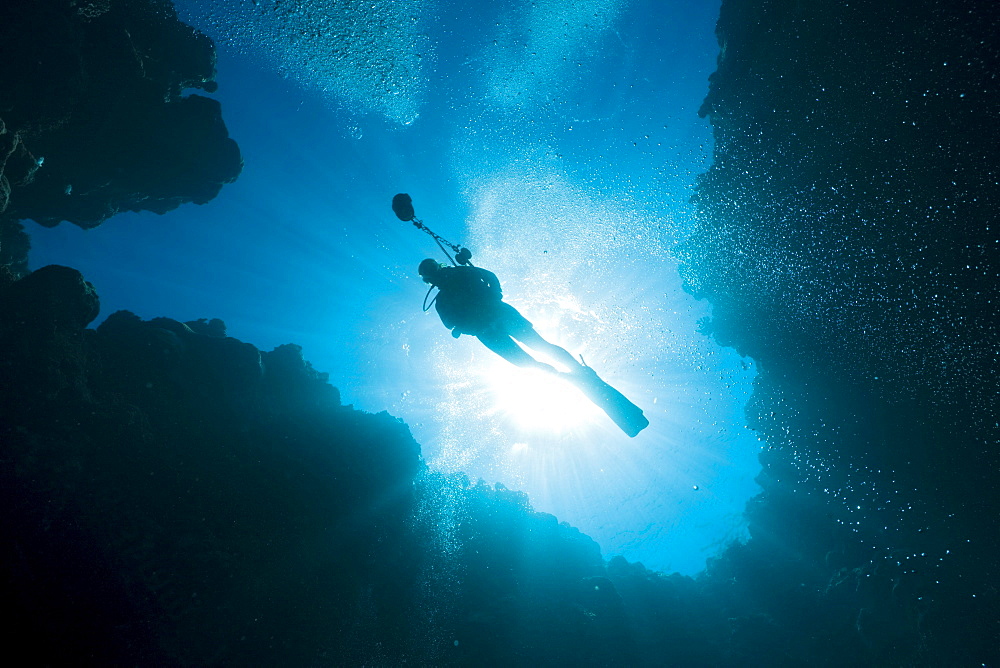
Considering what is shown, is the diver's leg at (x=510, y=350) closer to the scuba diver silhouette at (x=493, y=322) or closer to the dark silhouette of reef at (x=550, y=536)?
the scuba diver silhouette at (x=493, y=322)

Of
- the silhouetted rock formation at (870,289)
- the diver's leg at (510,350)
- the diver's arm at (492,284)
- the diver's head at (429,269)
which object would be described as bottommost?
the diver's leg at (510,350)

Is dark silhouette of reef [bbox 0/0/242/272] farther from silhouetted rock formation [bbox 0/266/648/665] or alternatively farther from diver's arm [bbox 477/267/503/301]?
diver's arm [bbox 477/267/503/301]

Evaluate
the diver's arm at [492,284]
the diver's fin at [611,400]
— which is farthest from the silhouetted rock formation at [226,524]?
the diver's fin at [611,400]

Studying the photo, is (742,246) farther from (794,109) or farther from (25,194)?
(25,194)

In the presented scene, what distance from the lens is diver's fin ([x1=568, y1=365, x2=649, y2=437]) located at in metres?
5.69

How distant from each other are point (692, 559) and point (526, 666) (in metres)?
45.1

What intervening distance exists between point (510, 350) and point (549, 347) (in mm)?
605

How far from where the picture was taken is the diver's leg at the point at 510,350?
5.73 meters

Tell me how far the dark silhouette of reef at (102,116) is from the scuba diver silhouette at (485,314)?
9.91m

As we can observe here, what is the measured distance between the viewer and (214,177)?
13812 millimetres

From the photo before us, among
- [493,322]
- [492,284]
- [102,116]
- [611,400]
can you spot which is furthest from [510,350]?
[102,116]

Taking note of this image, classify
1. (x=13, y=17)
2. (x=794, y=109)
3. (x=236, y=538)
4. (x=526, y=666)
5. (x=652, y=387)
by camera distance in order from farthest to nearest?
1. (x=652, y=387)
2. (x=526, y=666)
3. (x=236, y=538)
4. (x=794, y=109)
5. (x=13, y=17)

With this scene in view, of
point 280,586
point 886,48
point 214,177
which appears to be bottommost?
point 280,586

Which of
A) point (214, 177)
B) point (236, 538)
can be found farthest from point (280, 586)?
point (214, 177)
